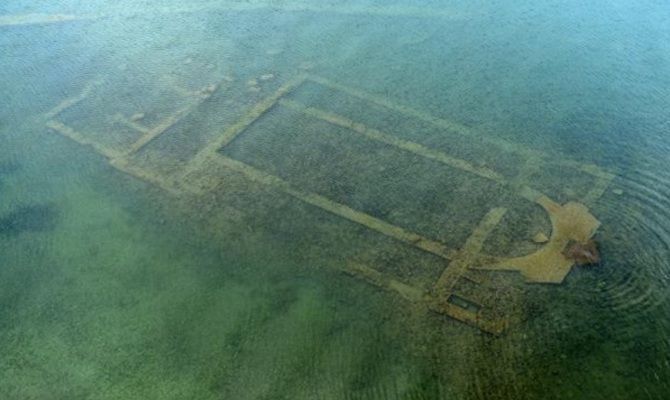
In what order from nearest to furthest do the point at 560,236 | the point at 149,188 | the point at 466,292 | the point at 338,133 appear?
the point at 466,292
the point at 560,236
the point at 149,188
the point at 338,133

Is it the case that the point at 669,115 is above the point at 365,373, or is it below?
above

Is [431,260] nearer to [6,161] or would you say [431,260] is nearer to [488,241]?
[488,241]

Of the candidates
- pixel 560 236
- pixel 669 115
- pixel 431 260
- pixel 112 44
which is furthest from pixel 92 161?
pixel 669 115

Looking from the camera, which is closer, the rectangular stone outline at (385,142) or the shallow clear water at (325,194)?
the shallow clear water at (325,194)

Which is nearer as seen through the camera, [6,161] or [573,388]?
[573,388]

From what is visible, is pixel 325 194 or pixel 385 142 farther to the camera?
pixel 385 142

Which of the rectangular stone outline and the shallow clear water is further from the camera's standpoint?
the rectangular stone outline

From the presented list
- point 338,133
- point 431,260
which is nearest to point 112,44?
point 338,133

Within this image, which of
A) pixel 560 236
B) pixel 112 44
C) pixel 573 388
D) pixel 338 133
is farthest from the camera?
pixel 112 44
